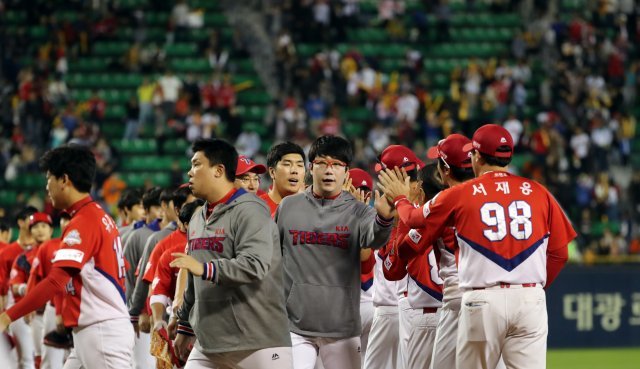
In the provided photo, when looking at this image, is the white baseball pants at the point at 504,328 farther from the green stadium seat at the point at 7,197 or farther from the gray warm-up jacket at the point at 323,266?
the green stadium seat at the point at 7,197

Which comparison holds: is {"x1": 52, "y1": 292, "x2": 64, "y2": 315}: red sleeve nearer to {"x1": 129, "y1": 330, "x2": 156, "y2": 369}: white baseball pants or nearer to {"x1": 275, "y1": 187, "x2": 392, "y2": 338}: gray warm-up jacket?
{"x1": 275, "y1": 187, "x2": 392, "y2": 338}: gray warm-up jacket

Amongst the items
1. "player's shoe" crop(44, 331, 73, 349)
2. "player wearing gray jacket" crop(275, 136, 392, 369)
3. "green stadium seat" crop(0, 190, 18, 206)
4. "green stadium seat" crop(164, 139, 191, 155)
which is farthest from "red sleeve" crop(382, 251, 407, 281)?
"green stadium seat" crop(164, 139, 191, 155)

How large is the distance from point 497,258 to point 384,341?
2.57 m

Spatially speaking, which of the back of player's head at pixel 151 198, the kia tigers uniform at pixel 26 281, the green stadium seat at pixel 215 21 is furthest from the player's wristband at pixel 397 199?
the green stadium seat at pixel 215 21

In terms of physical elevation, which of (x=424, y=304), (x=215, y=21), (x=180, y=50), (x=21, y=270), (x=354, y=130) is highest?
(x=215, y=21)

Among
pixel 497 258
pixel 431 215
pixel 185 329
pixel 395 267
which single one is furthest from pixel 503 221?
pixel 185 329

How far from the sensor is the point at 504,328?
696cm

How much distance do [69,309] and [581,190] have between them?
1827 centimetres

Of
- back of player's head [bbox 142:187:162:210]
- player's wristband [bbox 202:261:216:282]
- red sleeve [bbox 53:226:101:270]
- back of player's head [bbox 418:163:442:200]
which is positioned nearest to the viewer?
player's wristband [bbox 202:261:216:282]

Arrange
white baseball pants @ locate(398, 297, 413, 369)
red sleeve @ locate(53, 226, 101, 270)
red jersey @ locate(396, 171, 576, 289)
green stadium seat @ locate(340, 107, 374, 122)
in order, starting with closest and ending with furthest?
red sleeve @ locate(53, 226, 101, 270)
red jersey @ locate(396, 171, 576, 289)
white baseball pants @ locate(398, 297, 413, 369)
green stadium seat @ locate(340, 107, 374, 122)

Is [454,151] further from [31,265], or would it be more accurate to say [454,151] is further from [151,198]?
[31,265]

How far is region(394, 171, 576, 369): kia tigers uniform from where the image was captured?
6.97 metres

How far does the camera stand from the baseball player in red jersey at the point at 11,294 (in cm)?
1248

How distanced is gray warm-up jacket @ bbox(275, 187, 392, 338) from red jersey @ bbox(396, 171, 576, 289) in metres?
0.60
